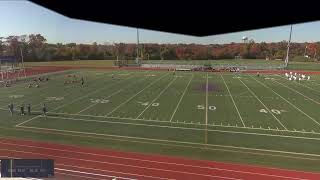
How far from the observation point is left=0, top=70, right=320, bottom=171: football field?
622 inches

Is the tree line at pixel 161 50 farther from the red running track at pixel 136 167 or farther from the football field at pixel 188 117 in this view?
the red running track at pixel 136 167

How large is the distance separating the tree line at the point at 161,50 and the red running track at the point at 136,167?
54.5m

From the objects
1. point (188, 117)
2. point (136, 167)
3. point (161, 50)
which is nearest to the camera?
point (136, 167)

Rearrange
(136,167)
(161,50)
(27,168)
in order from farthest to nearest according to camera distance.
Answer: (161,50), (136,167), (27,168)

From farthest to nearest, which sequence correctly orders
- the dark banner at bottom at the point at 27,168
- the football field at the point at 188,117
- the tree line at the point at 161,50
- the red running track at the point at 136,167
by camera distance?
the tree line at the point at 161,50 < the football field at the point at 188,117 < the red running track at the point at 136,167 < the dark banner at bottom at the point at 27,168

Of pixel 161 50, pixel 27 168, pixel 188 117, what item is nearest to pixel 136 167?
pixel 27 168

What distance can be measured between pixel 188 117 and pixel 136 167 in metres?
7.94

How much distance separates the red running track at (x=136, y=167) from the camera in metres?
12.8

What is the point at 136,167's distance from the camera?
44.6 ft

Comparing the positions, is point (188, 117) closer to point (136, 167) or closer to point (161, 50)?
point (136, 167)

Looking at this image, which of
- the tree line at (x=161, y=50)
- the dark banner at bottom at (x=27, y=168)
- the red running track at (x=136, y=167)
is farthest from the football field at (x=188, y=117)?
the tree line at (x=161, y=50)

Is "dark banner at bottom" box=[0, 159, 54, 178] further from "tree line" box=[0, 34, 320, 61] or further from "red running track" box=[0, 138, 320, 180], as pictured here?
"tree line" box=[0, 34, 320, 61]

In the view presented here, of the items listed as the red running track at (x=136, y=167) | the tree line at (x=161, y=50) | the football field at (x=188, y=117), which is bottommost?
the red running track at (x=136, y=167)

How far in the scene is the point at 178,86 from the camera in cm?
3425
